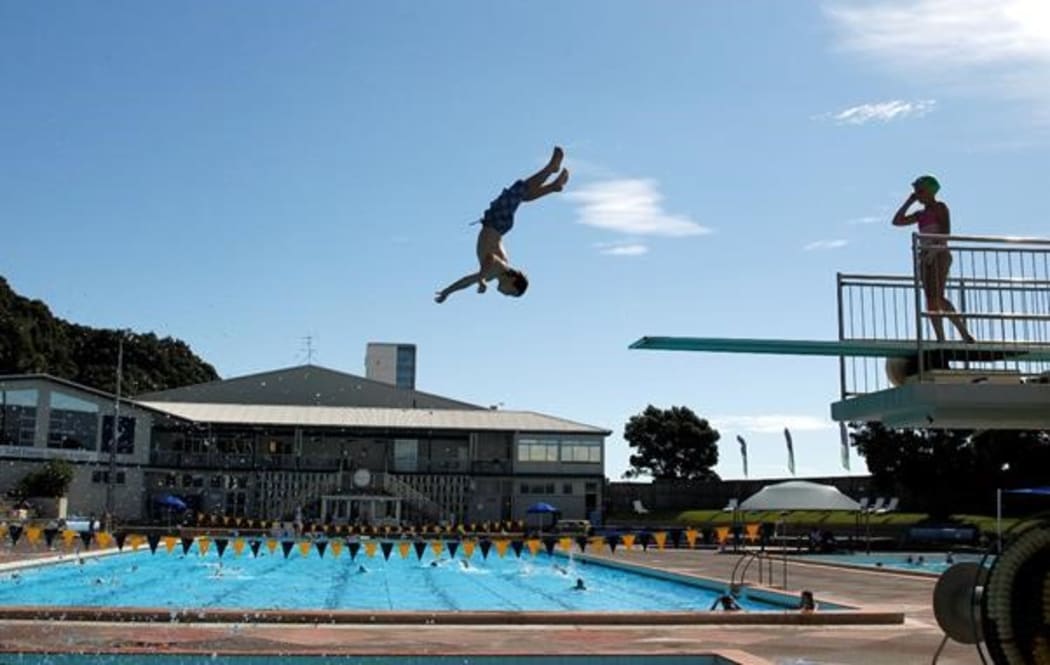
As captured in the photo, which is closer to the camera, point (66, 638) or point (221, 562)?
point (66, 638)

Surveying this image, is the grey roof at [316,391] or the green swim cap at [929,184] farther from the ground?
the grey roof at [316,391]

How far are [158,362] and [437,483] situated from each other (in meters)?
40.1

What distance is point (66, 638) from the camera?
38.8ft

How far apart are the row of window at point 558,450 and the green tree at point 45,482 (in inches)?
821

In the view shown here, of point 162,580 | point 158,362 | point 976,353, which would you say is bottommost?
point 162,580

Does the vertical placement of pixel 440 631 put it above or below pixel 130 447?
below

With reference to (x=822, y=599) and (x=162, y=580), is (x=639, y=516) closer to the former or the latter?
(x=162, y=580)

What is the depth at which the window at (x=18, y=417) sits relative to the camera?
4497cm

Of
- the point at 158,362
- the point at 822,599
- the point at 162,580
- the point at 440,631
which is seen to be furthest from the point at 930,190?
the point at 158,362

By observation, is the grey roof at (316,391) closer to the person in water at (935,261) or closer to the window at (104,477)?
the window at (104,477)

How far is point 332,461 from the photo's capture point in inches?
2098

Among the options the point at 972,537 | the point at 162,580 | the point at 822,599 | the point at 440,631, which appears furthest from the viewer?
the point at 972,537

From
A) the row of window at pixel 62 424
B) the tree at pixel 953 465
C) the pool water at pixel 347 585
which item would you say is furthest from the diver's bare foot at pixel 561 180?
the row of window at pixel 62 424

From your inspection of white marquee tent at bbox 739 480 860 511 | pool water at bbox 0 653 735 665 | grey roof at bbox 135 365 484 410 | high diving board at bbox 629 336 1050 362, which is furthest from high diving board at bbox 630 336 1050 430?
grey roof at bbox 135 365 484 410
